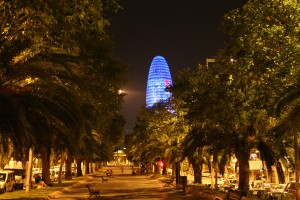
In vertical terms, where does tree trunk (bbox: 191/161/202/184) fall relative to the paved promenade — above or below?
above

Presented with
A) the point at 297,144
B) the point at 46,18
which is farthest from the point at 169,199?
the point at 46,18

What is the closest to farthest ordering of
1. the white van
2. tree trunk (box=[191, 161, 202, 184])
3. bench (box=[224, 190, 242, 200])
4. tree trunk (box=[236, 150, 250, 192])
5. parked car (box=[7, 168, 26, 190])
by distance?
bench (box=[224, 190, 242, 200])
tree trunk (box=[236, 150, 250, 192])
the white van
tree trunk (box=[191, 161, 202, 184])
parked car (box=[7, 168, 26, 190])

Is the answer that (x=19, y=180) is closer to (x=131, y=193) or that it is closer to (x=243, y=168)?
(x=131, y=193)

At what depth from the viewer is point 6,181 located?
34531mm

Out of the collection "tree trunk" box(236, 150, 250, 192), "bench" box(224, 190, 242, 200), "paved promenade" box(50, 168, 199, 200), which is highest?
"tree trunk" box(236, 150, 250, 192)

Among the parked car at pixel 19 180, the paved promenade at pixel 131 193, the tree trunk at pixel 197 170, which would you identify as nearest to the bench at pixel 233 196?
the paved promenade at pixel 131 193

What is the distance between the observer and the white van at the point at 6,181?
33.7 metres

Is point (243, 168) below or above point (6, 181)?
above

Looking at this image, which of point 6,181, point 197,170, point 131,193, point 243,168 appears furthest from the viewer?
point 197,170

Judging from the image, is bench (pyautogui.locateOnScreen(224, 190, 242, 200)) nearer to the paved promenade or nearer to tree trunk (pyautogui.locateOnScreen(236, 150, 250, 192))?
tree trunk (pyautogui.locateOnScreen(236, 150, 250, 192))

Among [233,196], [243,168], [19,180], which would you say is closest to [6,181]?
[19,180]

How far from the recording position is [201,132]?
2503 centimetres

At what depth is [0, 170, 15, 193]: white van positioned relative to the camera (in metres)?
33.7

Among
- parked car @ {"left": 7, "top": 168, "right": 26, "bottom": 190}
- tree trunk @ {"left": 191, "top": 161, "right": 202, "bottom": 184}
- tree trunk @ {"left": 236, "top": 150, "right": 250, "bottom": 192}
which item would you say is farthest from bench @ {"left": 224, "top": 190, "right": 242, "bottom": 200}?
parked car @ {"left": 7, "top": 168, "right": 26, "bottom": 190}
